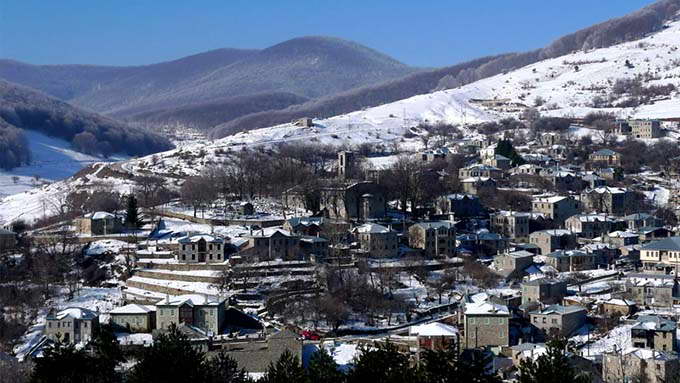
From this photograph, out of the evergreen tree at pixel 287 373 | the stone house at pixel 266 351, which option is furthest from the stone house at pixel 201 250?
the evergreen tree at pixel 287 373

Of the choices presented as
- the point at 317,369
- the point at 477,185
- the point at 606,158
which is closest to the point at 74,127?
the point at 606,158

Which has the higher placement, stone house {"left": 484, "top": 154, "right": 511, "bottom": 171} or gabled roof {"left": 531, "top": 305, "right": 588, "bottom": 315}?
stone house {"left": 484, "top": 154, "right": 511, "bottom": 171}

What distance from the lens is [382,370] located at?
21188 mm

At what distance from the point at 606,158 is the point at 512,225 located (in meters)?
15.2

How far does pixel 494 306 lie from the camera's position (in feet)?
102

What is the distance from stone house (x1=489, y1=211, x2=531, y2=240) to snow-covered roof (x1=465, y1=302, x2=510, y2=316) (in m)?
11.6

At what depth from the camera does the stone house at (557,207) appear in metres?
45.2

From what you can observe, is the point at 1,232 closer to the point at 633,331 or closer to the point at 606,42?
the point at 633,331

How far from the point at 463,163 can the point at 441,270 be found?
731 inches

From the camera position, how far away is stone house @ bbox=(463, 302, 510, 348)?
30.7 meters

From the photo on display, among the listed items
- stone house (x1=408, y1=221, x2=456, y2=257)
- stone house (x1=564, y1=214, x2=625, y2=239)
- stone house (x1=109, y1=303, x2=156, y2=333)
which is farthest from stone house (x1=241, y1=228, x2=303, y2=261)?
stone house (x1=564, y1=214, x2=625, y2=239)

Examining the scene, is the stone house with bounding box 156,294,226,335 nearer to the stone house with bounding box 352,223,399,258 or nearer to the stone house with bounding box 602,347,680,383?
the stone house with bounding box 352,223,399,258

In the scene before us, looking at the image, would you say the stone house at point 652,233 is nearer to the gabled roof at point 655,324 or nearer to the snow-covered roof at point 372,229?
the snow-covered roof at point 372,229

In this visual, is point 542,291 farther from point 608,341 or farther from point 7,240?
point 7,240
